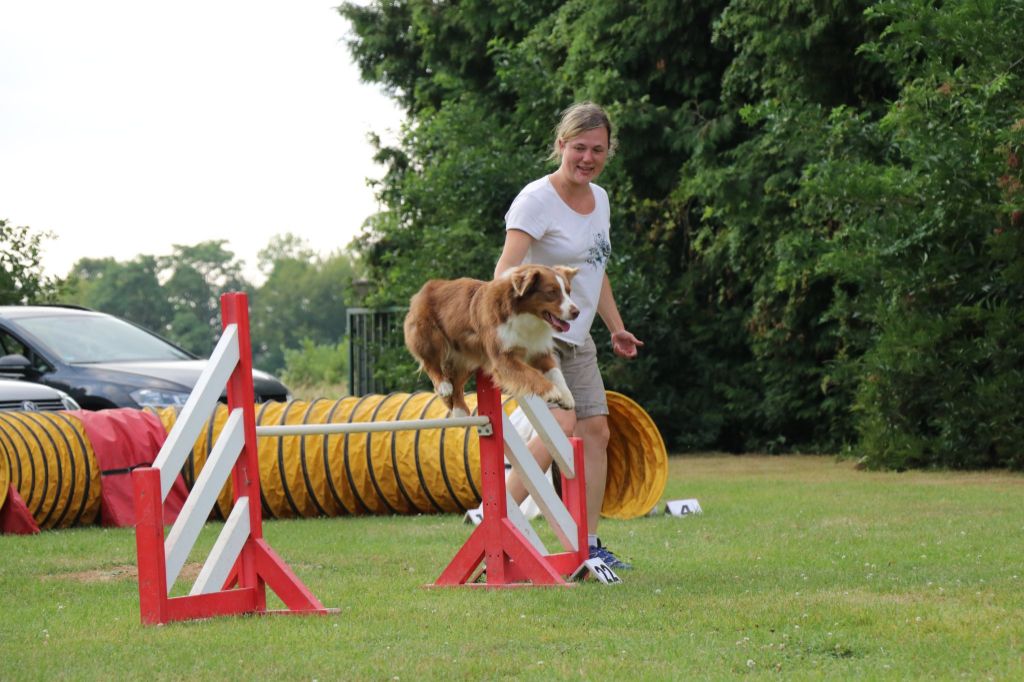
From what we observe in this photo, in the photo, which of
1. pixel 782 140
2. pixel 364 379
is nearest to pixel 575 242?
pixel 782 140

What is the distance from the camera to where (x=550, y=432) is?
6.23 meters

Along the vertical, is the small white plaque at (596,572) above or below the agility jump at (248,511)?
below

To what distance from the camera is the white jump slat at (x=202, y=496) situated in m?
5.33

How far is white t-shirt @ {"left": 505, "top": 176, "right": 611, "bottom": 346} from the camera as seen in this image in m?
6.16

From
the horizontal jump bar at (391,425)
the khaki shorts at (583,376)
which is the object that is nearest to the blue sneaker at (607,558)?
the khaki shorts at (583,376)

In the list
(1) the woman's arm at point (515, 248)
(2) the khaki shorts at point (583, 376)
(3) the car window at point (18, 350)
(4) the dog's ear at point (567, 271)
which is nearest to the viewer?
(4) the dog's ear at point (567, 271)

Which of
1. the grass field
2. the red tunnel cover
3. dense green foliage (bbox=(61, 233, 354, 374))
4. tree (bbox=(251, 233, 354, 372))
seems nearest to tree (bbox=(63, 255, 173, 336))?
dense green foliage (bbox=(61, 233, 354, 374))

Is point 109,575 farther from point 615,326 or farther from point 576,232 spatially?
point 576,232

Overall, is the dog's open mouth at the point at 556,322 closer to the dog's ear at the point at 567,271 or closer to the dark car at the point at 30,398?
the dog's ear at the point at 567,271

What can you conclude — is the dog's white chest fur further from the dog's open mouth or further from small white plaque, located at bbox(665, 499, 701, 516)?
small white plaque, located at bbox(665, 499, 701, 516)

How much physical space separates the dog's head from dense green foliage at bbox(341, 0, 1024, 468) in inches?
294

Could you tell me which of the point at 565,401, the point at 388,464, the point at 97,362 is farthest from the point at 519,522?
the point at 97,362

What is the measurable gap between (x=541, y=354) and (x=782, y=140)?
1001 cm

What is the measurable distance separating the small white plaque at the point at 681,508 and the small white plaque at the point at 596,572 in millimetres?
3515
